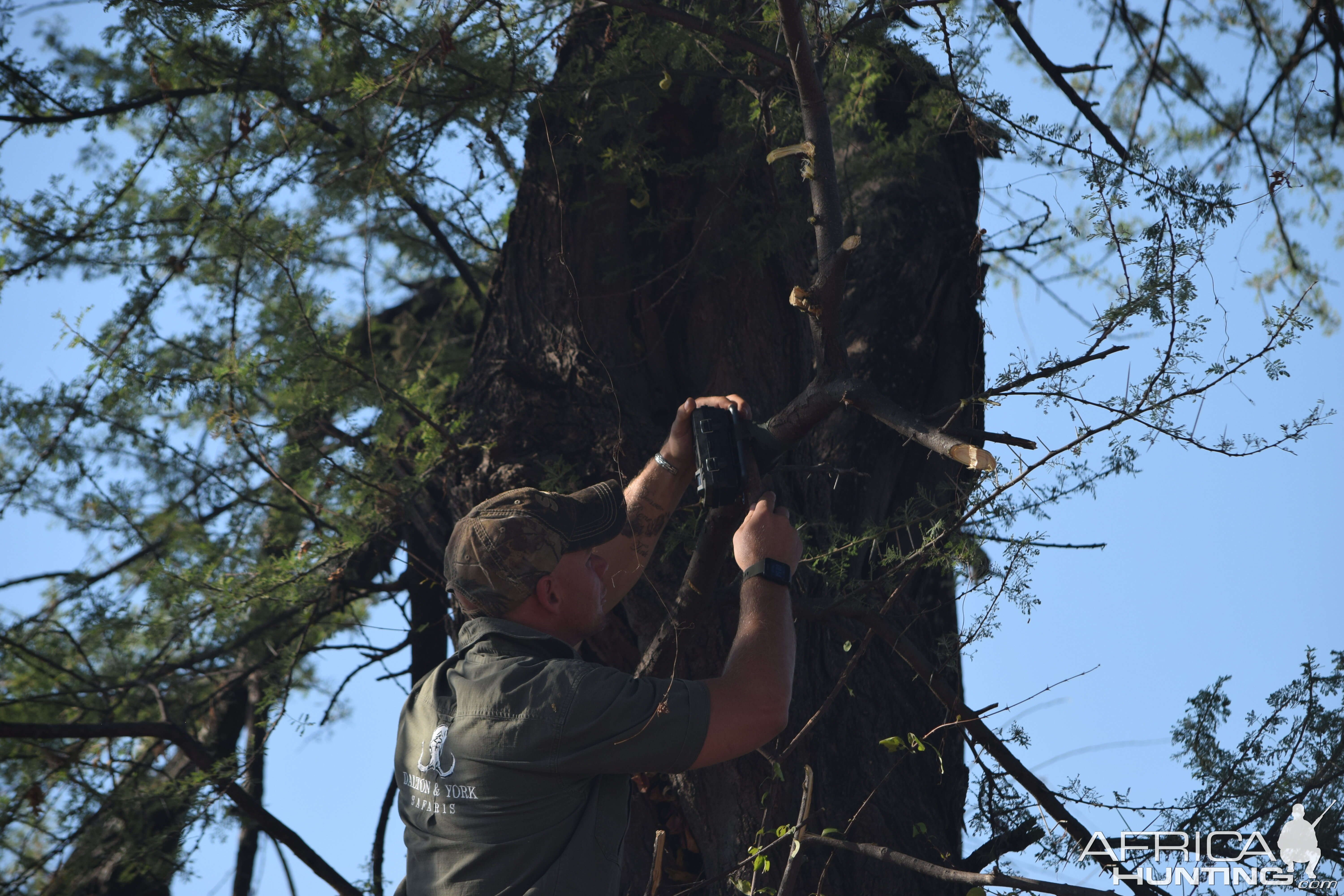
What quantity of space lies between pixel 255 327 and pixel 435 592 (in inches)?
53.1

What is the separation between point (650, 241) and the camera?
3885 millimetres

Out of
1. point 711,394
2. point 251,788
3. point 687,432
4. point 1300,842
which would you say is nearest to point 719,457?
point 687,432

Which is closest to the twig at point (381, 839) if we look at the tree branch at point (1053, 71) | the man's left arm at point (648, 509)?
the man's left arm at point (648, 509)

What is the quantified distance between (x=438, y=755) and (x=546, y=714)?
0.33 meters

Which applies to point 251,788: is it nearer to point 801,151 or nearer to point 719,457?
point 719,457

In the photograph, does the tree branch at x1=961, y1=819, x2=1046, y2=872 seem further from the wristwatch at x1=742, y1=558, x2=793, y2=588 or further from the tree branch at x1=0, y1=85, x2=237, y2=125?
the tree branch at x1=0, y1=85, x2=237, y2=125

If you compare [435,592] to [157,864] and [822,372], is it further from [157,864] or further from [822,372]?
[822,372]

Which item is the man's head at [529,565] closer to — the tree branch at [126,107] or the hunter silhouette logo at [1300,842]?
the hunter silhouette logo at [1300,842]

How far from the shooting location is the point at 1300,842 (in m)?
2.88

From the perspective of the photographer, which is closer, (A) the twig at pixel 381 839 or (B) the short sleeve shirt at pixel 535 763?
(B) the short sleeve shirt at pixel 535 763

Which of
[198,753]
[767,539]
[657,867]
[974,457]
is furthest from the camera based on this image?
[198,753]

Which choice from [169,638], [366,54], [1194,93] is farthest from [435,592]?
[1194,93]

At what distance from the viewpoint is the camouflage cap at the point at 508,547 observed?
240 cm

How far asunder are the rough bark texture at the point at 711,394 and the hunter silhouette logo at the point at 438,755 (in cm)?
82
